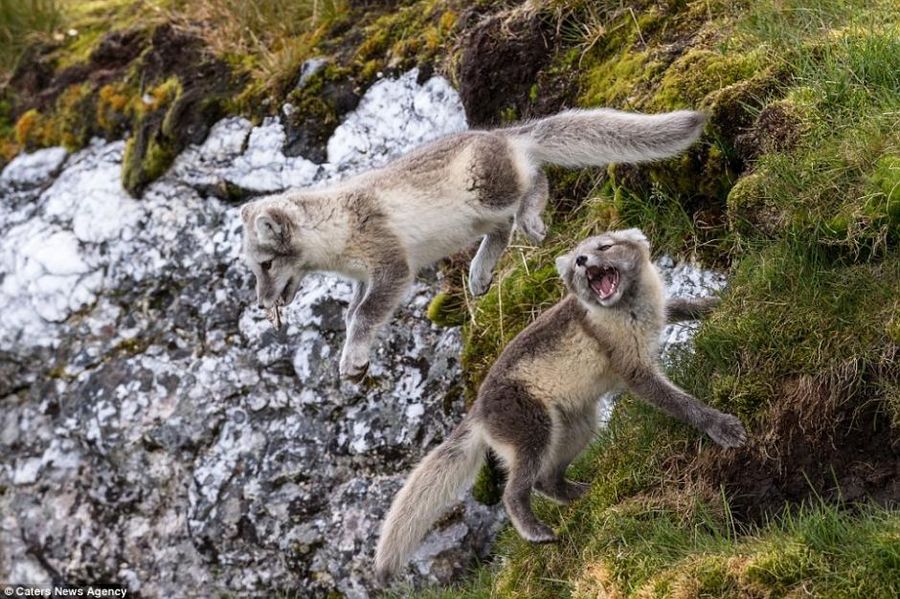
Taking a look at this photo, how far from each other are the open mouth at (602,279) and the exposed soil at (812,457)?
950 millimetres

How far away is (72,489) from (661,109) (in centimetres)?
521

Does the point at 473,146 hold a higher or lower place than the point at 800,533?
higher

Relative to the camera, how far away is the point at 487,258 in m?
6.94

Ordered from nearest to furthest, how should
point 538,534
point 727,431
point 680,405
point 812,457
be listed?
point 812,457
point 727,431
point 680,405
point 538,534

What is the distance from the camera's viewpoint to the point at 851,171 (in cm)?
540

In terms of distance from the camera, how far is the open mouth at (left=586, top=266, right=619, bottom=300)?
5661mm

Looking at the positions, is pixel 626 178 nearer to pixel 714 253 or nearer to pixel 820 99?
pixel 714 253

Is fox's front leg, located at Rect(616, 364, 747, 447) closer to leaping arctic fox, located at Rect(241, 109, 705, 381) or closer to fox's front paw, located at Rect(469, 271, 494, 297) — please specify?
leaping arctic fox, located at Rect(241, 109, 705, 381)

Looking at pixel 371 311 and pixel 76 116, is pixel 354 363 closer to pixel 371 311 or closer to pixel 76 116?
pixel 371 311

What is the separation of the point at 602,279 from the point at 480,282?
1339mm

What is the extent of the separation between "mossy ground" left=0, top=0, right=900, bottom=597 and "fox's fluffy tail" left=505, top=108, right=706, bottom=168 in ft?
0.96

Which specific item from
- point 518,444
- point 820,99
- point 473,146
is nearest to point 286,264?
point 473,146

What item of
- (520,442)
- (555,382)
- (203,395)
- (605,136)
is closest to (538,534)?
(520,442)

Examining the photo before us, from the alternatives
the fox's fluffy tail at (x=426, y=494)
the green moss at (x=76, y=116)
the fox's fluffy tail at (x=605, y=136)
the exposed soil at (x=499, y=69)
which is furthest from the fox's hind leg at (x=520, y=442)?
the green moss at (x=76, y=116)
